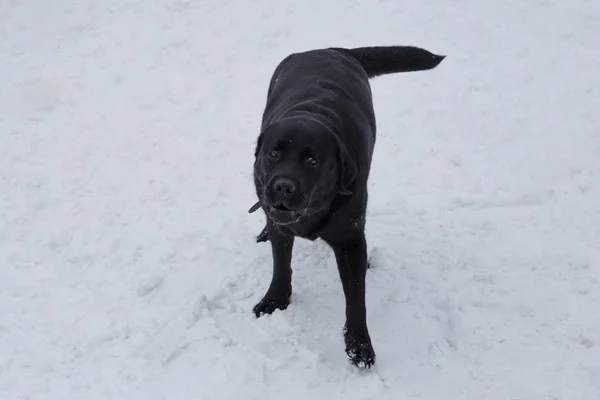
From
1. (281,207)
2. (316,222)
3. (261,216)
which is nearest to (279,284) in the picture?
(316,222)

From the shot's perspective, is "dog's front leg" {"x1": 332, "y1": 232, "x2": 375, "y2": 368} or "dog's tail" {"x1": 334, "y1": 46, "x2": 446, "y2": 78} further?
"dog's tail" {"x1": 334, "y1": 46, "x2": 446, "y2": 78}

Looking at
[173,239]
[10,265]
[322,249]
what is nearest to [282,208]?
[322,249]

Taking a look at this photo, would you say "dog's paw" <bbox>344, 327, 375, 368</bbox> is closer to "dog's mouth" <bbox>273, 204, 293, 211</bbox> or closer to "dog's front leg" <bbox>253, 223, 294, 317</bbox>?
"dog's front leg" <bbox>253, 223, 294, 317</bbox>

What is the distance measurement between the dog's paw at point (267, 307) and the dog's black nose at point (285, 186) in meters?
1.30

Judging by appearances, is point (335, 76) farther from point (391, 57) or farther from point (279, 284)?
point (279, 284)

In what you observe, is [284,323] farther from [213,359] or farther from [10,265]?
[10,265]

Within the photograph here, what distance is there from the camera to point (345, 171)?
3.16 metres

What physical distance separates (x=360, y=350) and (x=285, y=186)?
4.15ft

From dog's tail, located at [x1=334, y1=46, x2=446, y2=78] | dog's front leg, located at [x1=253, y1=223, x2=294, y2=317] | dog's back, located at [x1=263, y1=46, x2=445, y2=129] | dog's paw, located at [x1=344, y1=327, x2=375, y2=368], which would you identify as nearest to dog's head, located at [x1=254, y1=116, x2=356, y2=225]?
dog's back, located at [x1=263, y1=46, x2=445, y2=129]

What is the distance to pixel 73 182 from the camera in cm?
558

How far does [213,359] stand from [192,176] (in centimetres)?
244

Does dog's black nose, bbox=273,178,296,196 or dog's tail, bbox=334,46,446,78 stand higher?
dog's black nose, bbox=273,178,296,196

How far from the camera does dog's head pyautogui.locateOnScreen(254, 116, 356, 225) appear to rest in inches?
116

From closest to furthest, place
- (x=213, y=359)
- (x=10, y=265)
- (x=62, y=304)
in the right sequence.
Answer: (x=213, y=359), (x=62, y=304), (x=10, y=265)
